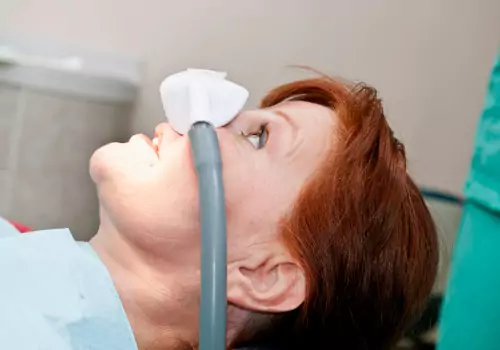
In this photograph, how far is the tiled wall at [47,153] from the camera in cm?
166

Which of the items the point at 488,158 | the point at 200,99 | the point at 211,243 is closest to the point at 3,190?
the point at 200,99

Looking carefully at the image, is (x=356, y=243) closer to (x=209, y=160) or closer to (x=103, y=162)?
(x=209, y=160)

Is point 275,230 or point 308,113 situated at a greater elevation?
point 308,113

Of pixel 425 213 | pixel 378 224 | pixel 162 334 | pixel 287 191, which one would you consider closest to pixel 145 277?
pixel 162 334

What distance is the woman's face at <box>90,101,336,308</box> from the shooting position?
0.91 meters

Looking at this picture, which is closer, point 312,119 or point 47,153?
point 312,119

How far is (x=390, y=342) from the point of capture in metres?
1.08

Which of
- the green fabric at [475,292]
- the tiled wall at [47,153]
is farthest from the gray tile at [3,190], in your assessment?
the green fabric at [475,292]

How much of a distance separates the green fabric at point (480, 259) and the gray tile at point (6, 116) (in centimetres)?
108

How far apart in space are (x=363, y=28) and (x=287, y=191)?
91 centimetres

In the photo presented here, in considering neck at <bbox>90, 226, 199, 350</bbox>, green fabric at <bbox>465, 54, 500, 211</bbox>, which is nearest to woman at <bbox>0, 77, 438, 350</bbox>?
neck at <bbox>90, 226, 199, 350</bbox>

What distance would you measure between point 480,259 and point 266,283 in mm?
320

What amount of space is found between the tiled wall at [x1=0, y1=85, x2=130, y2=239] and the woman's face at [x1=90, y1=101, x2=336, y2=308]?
0.75m

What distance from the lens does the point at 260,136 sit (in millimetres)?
994
